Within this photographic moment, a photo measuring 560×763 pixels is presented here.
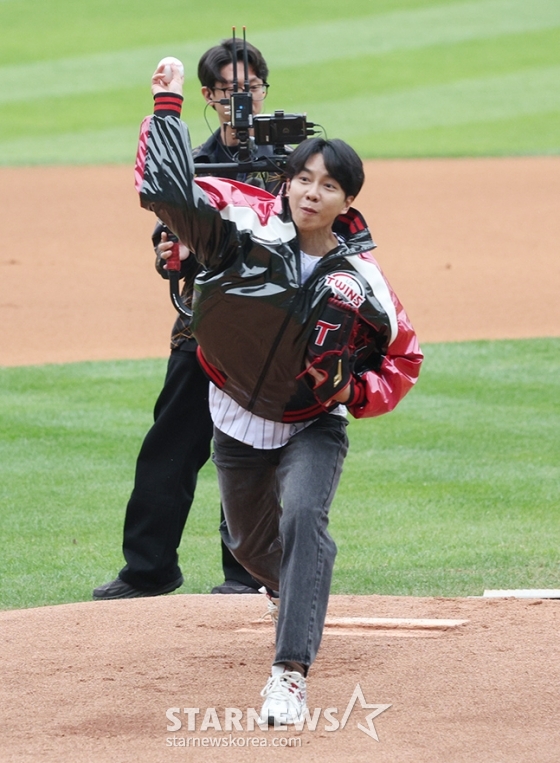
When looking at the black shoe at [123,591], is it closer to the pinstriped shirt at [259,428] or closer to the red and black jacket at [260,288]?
the pinstriped shirt at [259,428]

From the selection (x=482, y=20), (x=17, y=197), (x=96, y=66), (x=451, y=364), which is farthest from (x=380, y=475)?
(x=482, y=20)

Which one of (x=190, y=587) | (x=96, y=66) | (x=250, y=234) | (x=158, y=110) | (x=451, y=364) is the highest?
(x=96, y=66)

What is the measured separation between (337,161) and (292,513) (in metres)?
1.10

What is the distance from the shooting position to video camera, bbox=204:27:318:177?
500 centimetres

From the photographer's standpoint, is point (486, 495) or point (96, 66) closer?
point (486, 495)

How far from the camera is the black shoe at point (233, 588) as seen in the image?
6.02 m

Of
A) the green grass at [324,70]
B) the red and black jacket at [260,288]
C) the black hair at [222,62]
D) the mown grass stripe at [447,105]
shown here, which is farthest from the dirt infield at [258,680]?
the mown grass stripe at [447,105]

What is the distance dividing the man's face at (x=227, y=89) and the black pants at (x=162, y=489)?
1.18 m

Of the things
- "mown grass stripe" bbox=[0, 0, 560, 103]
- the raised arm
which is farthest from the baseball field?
"mown grass stripe" bbox=[0, 0, 560, 103]

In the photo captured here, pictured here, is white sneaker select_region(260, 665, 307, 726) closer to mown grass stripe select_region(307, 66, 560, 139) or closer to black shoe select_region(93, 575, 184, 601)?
black shoe select_region(93, 575, 184, 601)

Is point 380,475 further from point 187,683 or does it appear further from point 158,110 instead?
point 158,110

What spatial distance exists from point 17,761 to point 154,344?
829 cm

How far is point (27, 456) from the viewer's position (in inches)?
333

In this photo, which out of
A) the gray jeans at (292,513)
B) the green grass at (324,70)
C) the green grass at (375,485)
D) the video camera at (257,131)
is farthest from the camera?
the green grass at (324,70)
